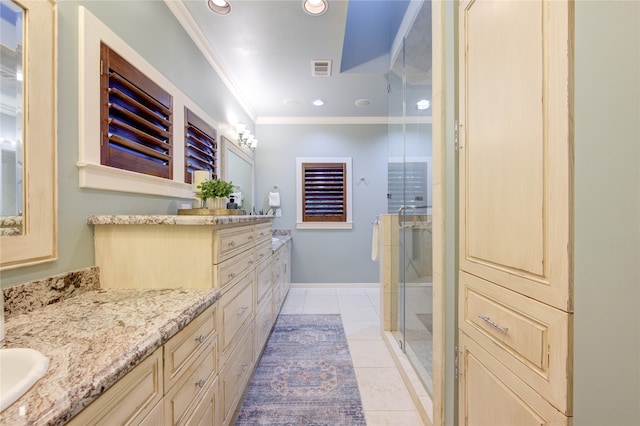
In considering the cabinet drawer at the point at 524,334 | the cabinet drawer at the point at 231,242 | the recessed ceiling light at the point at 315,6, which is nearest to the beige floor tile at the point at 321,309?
the cabinet drawer at the point at 231,242

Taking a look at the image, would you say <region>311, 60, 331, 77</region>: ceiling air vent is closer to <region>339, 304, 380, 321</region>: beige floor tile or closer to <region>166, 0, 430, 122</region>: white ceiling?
<region>166, 0, 430, 122</region>: white ceiling

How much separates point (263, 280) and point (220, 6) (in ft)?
6.70

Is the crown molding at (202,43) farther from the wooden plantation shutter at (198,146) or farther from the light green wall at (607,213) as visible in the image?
the light green wall at (607,213)

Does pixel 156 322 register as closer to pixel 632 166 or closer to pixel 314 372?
pixel 632 166

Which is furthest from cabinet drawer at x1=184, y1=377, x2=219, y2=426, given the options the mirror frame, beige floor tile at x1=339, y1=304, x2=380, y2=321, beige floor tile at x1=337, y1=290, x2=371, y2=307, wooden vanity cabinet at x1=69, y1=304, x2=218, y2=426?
beige floor tile at x1=337, y1=290, x2=371, y2=307

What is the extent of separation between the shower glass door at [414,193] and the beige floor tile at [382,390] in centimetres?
16

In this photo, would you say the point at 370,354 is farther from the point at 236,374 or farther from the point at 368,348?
the point at 236,374

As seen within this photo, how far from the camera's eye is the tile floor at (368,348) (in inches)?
61.9

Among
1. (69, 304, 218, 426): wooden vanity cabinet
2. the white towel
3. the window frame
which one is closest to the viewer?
(69, 304, 218, 426): wooden vanity cabinet

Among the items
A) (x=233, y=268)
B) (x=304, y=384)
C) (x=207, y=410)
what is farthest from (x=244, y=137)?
(x=207, y=410)

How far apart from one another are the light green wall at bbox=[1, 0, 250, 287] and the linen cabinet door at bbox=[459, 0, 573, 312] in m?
1.61

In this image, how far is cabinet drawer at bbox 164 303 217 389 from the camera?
80 centimetres

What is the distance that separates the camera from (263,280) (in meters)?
2.12

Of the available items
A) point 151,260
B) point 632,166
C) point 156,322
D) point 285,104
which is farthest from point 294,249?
point 632,166
